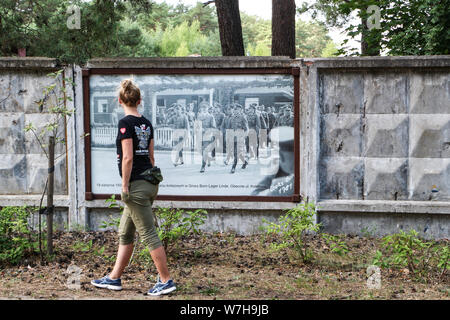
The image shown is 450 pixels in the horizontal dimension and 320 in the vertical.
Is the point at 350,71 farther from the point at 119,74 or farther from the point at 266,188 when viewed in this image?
the point at 119,74

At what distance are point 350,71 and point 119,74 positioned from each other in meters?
2.98

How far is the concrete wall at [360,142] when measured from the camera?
7113 millimetres

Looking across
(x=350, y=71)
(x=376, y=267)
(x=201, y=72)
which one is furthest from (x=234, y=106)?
(x=376, y=267)

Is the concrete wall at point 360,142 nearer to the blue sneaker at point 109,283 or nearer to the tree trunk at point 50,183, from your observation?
the tree trunk at point 50,183

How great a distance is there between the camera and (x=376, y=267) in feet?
19.1

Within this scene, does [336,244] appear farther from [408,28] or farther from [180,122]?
[408,28]

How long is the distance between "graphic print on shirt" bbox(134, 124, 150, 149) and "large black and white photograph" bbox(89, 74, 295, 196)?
2.32 meters

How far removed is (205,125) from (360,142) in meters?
2.00

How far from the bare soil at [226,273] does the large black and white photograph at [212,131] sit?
0.73m

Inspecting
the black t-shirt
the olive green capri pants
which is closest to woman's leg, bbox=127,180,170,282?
the olive green capri pants

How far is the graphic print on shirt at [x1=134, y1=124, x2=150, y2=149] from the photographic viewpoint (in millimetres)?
5008

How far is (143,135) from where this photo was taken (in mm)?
5051

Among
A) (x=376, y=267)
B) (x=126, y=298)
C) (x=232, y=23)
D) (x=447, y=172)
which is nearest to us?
(x=126, y=298)

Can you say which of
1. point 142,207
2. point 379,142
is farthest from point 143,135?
point 379,142
